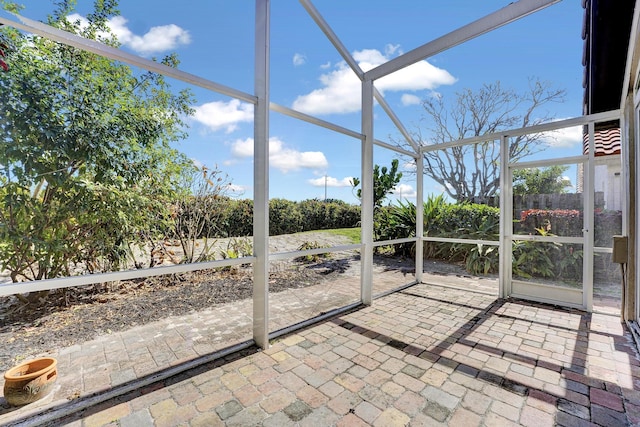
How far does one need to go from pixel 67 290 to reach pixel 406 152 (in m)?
5.35

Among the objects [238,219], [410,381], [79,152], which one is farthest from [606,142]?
[79,152]

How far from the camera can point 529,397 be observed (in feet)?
6.91

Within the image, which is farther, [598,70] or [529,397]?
[598,70]

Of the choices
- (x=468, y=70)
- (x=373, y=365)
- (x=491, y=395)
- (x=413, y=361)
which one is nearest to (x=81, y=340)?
(x=373, y=365)

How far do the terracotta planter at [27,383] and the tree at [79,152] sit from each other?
1578 mm

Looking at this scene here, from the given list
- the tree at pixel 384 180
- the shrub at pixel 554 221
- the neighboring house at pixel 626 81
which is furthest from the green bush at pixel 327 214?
the neighboring house at pixel 626 81

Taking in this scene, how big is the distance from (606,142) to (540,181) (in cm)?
130

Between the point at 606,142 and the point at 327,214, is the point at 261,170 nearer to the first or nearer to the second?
the point at 606,142

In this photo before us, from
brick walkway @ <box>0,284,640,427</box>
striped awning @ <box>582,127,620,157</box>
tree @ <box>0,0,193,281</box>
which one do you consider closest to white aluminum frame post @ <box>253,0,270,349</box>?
brick walkway @ <box>0,284,640,427</box>

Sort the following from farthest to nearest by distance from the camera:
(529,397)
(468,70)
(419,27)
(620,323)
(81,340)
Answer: (468,70), (419,27), (620,323), (81,340), (529,397)

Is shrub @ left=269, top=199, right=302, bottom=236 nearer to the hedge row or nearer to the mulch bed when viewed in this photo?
the hedge row

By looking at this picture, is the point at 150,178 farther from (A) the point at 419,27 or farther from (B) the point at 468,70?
(B) the point at 468,70

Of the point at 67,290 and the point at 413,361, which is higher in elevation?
the point at 67,290

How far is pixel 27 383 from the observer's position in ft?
6.46
